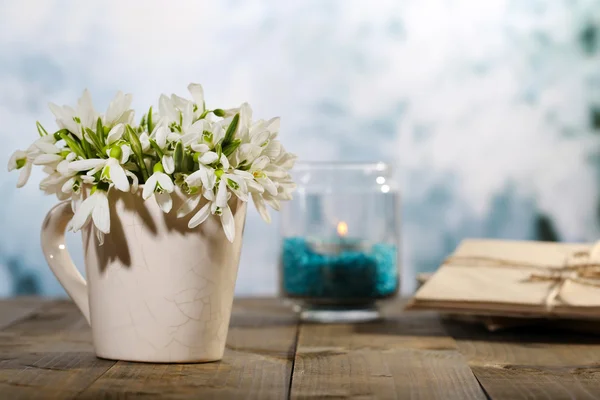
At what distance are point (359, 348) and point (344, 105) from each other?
77cm

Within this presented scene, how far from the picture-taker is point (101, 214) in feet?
1.90

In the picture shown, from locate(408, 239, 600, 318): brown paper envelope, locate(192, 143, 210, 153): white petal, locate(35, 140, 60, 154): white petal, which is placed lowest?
locate(408, 239, 600, 318): brown paper envelope

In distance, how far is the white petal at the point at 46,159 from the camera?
607 millimetres

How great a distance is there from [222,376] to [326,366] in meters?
0.10

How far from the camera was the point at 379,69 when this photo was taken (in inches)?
57.6

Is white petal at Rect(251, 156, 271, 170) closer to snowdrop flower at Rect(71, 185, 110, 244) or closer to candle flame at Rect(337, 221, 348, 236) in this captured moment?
snowdrop flower at Rect(71, 185, 110, 244)

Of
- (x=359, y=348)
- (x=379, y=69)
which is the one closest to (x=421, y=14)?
(x=379, y=69)

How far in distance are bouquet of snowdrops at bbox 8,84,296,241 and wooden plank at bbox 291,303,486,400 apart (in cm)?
14

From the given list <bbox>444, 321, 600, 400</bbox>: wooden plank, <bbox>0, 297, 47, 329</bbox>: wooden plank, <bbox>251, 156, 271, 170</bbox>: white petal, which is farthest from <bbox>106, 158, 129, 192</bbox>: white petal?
<bbox>0, 297, 47, 329</bbox>: wooden plank

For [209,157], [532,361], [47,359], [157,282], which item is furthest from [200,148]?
[532,361]

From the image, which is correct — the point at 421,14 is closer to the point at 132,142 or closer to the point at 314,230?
the point at 314,230

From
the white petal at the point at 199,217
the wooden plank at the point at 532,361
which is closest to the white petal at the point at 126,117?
the white petal at the point at 199,217

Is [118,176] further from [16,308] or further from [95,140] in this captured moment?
[16,308]

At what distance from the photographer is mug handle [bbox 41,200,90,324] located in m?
0.68
